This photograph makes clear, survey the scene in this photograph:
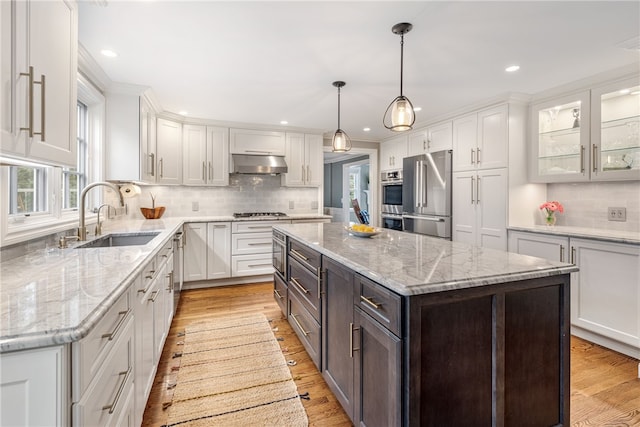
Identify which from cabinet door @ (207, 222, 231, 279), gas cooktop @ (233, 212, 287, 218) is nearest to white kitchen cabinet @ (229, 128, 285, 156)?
gas cooktop @ (233, 212, 287, 218)

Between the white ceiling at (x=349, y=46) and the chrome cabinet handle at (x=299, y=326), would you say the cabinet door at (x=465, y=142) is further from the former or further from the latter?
the chrome cabinet handle at (x=299, y=326)

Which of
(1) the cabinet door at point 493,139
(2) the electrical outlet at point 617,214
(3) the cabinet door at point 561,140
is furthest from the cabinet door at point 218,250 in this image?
(2) the electrical outlet at point 617,214

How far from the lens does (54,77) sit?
1.35 m

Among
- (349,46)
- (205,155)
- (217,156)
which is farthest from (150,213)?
(349,46)

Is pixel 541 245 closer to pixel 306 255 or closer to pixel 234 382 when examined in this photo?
pixel 306 255

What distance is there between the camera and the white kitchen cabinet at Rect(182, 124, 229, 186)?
4371 millimetres

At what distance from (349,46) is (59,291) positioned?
227cm

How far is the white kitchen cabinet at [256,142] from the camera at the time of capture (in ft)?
15.2

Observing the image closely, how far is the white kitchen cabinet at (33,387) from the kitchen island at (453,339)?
1019 millimetres

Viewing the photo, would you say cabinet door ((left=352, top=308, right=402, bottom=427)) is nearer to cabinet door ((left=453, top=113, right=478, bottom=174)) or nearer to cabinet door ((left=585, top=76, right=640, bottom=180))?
cabinet door ((left=585, top=76, right=640, bottom=180))

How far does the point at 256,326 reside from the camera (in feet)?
9.61

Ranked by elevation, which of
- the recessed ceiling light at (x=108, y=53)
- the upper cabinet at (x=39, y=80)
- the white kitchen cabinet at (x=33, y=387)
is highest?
the recessed ceiling light at (x=108, y=53)

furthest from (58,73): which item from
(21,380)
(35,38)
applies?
(21,380)

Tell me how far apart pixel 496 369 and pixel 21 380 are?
1560 millimetres
